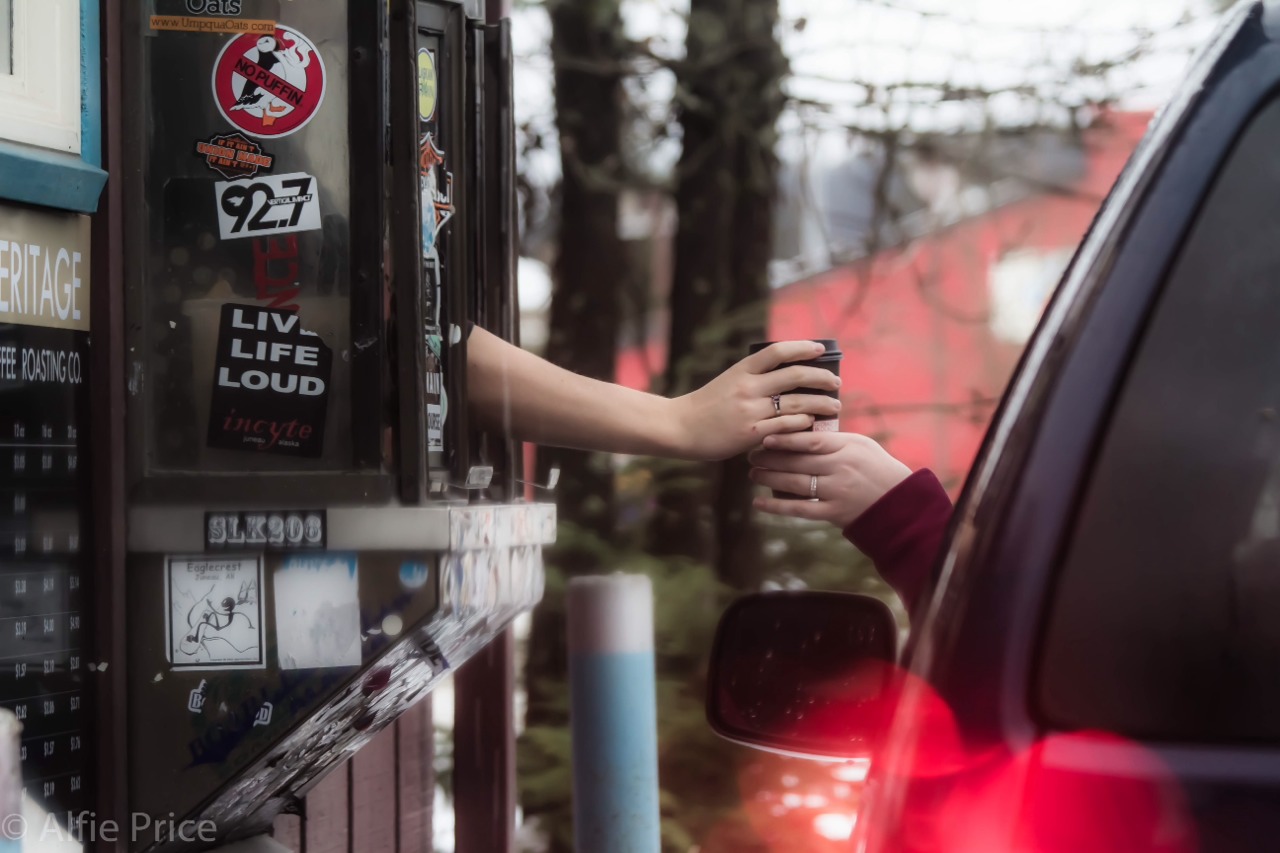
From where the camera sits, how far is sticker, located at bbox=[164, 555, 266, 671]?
83.8 inches

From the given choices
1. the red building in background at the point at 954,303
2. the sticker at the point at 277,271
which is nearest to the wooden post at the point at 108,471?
the sticker at the point at 277,271

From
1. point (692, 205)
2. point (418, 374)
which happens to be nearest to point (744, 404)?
point (418, 374)

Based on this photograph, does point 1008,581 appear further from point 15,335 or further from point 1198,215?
point 15,335

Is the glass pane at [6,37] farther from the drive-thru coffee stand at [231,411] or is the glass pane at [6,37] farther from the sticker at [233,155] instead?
the sticker at [233,155]

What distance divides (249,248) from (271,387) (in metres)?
0.23

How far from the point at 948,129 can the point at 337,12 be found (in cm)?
415

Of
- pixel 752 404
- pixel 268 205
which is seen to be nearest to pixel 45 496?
pixel 268 205

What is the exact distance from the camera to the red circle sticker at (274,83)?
7.09 feet

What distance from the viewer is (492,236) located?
8.58ft

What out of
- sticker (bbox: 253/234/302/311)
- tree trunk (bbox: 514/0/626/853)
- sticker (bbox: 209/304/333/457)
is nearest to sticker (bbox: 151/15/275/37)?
sticker (bbox: 253/234/302/311)

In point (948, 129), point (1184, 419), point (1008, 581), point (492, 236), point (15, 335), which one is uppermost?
point (948, 129)

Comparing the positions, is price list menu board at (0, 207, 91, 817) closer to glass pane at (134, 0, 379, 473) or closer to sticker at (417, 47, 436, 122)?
glass pane at (134, 0, 379, 473)

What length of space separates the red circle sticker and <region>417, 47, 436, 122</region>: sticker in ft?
0.62

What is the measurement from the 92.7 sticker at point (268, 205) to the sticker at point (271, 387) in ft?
0.44
